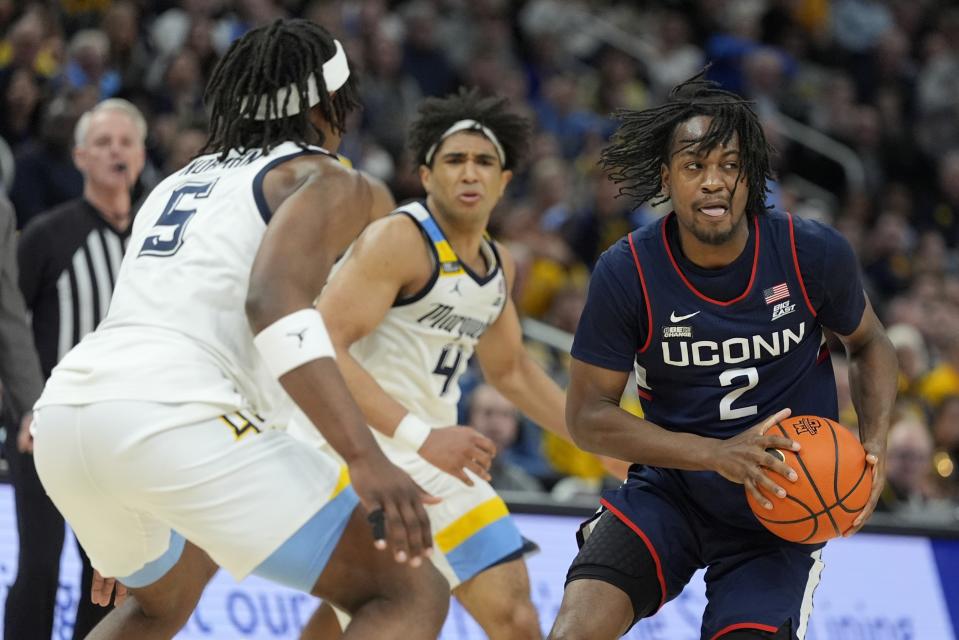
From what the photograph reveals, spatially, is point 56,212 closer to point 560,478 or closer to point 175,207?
point 175,207

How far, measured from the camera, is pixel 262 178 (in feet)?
11.8

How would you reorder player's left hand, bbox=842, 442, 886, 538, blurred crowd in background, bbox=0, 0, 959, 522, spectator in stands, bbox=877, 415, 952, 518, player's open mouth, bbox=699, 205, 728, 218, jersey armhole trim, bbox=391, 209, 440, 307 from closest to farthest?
player's left hand, bbox=842, 442, 886, 538 < player's open mouth, bbox=699, 205, 728, 218 < jersey armhole trim, bbox=391, 209, 440, 307 < spectator in stands, bbox=877, 415, 952, 518 < blurred crowd in background, bbox=0, 0, 959, 522

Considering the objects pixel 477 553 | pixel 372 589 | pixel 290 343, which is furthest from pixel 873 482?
pixel 290 343

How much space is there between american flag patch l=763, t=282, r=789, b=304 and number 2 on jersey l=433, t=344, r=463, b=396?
5.14ft

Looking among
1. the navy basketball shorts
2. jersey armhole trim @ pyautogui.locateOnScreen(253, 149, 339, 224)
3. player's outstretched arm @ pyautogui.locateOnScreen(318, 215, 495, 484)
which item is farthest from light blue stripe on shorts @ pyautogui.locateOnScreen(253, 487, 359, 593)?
the navy basketball shorts

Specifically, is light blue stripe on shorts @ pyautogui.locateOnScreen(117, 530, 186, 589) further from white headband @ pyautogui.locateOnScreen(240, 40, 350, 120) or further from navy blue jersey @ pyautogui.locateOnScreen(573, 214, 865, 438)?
navy blue jersey @ pyautogui.locateOnScreen(573, 214, 865, 438)

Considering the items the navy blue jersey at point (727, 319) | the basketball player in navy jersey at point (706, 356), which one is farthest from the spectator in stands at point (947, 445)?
the navy blue jersey at point (727, 319)

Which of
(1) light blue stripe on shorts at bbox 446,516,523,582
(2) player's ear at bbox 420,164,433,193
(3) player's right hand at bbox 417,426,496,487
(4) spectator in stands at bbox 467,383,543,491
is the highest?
(2) player's ear at bbox 420,164,433,193

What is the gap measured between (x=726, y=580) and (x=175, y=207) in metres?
1.99

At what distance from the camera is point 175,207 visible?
368 cm

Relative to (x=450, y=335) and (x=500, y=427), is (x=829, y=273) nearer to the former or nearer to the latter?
(x=450, y=335)

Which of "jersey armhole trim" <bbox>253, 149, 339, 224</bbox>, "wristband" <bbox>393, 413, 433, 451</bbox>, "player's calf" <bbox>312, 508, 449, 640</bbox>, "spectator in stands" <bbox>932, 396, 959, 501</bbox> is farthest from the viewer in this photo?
"spectator in stands" <bbox>932, 396, 959, 501</bbox>

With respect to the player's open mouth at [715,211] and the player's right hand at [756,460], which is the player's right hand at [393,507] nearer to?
the player's right hand at [756,460]

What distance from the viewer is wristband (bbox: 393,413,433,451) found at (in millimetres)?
4453
